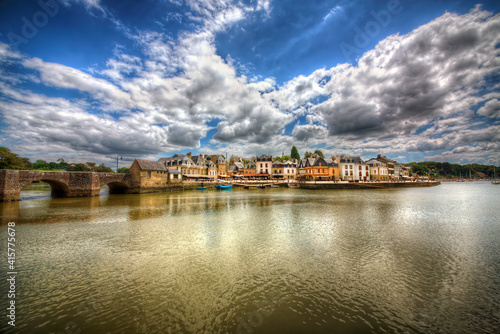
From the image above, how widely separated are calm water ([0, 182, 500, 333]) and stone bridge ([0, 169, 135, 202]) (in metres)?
18.7

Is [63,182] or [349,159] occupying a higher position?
[349,159]

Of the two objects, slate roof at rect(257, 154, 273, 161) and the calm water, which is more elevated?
slate roof at rect(257, 154, 273, 161)

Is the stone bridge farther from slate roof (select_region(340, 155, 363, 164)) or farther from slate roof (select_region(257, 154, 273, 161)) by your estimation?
slate roof (select_region(340, 155, 363, 164))

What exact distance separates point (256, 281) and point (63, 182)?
36760mm

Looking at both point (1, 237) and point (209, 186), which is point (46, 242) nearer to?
point (1, 237)

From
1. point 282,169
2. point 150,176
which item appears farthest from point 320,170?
point 150,176

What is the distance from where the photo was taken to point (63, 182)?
29.9 m

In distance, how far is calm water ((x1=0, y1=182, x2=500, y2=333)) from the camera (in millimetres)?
4621

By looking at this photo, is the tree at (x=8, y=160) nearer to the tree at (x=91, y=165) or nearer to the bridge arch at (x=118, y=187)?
the bridge arch at (x=118, y=187)

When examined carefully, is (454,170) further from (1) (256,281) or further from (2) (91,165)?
(2) (91,165)

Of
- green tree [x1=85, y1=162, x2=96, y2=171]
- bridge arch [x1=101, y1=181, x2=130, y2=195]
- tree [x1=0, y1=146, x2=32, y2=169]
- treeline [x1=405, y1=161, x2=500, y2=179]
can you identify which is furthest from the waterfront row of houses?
treeline [x1=405, y1=161, x2=500, y2=179]

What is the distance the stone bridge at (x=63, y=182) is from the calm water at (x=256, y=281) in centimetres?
1868

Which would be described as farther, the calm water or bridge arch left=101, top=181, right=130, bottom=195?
bridge arch left=101, top=181, right=130, bottom=195

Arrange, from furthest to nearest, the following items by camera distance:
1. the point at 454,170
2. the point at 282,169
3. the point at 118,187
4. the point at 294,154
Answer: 1. the point at 454,170
2. the point at 294,154
3. the point at 282,169
4. the point at 118,187
